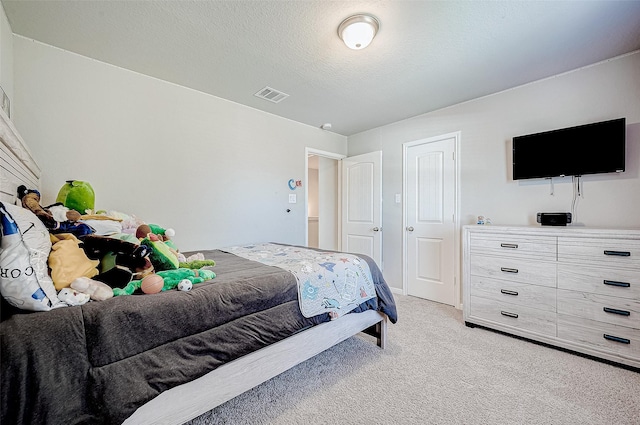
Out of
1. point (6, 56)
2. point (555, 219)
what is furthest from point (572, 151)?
point (6, 56)

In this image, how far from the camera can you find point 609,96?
2.16 m

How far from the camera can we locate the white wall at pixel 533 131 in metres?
2.09

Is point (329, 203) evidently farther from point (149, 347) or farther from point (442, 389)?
point (149, 347)

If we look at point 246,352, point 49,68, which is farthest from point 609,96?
point 49,68

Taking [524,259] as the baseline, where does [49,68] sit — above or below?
above

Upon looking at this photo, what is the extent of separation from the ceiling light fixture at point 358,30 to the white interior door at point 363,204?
6.93ft

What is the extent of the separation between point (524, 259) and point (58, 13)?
3.91 meters

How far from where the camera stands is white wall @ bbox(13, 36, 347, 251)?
1974 mm

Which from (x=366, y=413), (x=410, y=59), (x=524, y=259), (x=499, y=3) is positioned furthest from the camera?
(x=524, y=259)

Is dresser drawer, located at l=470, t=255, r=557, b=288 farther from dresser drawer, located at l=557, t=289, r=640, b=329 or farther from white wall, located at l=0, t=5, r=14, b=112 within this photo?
white wall, located at l=0, t=5, r=14, b=112

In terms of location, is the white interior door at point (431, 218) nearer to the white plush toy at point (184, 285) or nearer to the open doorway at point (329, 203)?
the open doorway at point (329, 203)

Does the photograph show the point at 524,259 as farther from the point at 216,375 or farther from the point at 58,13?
the point at 58,13

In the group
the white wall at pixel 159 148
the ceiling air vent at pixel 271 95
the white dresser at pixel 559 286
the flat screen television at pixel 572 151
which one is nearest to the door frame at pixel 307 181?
the white wall at pixel 159 148

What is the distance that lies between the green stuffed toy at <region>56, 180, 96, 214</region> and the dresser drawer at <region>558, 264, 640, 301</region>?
3.52 metres
